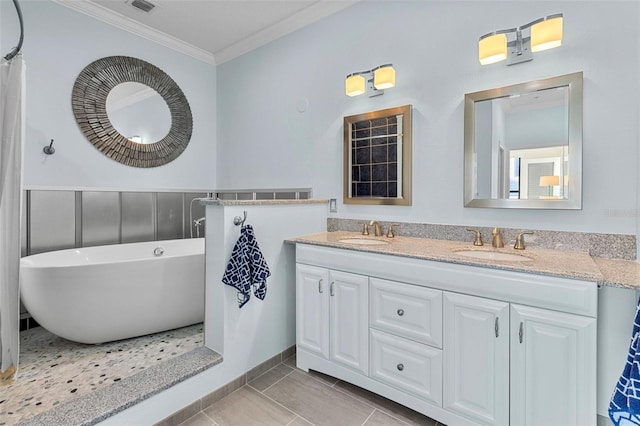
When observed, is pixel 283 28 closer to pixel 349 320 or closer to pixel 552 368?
pixel 349 320

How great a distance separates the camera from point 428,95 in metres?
2.10

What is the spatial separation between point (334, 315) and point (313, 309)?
160 millimetres

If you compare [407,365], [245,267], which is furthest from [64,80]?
[407,365]

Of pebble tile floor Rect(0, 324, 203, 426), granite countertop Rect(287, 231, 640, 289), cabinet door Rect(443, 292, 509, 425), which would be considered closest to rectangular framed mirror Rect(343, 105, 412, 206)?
granite countertop Rect(287, 231, 640, 289)

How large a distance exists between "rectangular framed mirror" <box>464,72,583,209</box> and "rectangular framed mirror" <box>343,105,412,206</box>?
16.3 inches

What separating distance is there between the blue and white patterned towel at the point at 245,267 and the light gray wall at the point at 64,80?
181cm

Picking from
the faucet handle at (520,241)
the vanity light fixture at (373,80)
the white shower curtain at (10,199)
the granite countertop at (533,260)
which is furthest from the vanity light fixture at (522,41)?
the white shower curtain at (10,199)

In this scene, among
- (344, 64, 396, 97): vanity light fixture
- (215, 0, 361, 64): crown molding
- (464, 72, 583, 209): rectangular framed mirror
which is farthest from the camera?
(215, 0, 361, 64): crown molding

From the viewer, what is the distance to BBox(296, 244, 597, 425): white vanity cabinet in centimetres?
121

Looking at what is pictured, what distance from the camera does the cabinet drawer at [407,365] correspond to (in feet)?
4.99

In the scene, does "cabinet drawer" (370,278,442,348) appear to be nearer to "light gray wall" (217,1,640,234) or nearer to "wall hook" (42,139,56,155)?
"light gray wall" (217,1,640,234)

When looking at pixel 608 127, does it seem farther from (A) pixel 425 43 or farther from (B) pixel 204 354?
(B) pixel 204 354

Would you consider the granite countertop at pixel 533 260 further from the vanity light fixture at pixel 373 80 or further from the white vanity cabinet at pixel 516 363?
the vanity light fixture at pixel 373 80

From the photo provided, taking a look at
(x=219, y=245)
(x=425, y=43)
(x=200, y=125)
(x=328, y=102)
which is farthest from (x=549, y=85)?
(x=200, y=125)
